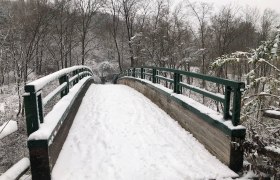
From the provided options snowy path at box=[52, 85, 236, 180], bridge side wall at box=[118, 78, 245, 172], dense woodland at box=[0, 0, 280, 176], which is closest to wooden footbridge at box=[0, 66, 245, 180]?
bridge side wall at box=[118, 78, 245, 172]

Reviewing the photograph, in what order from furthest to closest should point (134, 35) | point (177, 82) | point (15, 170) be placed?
point (134, 35), point (177, 82), point (15, 170)

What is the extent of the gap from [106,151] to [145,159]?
2.80 feet

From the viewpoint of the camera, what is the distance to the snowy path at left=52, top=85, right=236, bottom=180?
15.5ft

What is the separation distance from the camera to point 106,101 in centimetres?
1088

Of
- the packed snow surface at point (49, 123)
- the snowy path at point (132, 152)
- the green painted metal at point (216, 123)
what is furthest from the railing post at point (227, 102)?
the packed snow surface at point (49, 123)

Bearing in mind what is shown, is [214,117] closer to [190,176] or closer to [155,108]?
[190,176]

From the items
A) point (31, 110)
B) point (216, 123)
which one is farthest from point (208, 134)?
point (31, 110)

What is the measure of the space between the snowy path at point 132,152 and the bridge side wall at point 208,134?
0.14 metres

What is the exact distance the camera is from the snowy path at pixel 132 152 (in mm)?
4719

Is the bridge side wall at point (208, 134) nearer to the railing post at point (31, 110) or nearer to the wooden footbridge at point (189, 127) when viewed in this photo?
the wooden footbridge at point (189, 127)

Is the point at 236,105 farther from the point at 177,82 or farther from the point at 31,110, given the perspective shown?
the point at 177,82

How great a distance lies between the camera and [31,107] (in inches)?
171

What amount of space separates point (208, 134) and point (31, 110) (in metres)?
3.40

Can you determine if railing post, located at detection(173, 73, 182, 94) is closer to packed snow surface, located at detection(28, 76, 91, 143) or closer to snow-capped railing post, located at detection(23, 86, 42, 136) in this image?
packed snow surface, located at detection(28, 76, 91, 143)
